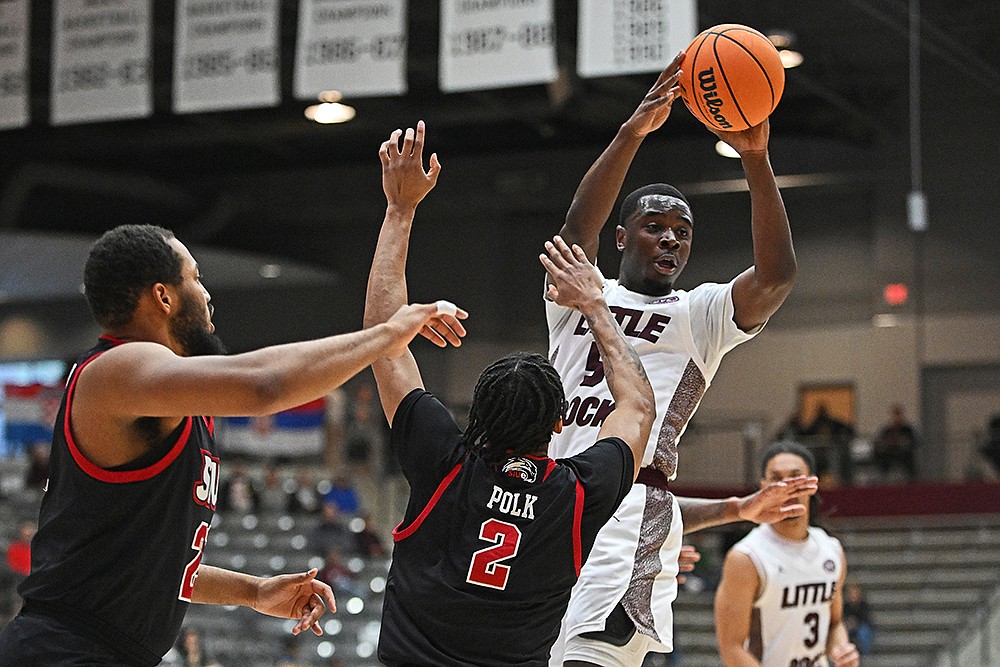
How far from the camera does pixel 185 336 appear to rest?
3.47 m

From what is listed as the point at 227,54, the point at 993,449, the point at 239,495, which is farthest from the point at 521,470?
the point at 239,495

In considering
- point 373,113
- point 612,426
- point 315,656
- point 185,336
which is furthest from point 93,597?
point 373,113

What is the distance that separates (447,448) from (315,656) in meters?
12.4

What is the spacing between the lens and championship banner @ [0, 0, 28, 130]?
38.8ft

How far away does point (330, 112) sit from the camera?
19828 mm

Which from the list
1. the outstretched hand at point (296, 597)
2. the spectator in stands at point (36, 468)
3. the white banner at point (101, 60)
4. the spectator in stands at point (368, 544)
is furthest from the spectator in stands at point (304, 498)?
the outstretched hand at point (296, 597)

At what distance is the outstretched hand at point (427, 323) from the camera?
3.30m

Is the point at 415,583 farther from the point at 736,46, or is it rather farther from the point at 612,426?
the point at 736,46

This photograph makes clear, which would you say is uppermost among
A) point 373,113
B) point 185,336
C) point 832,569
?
point 373,113

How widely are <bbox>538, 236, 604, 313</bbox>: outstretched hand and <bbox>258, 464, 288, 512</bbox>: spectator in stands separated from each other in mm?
16707

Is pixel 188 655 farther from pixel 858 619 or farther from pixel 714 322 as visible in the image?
pixel 714 322

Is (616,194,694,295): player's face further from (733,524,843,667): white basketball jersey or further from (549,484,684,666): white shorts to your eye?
(733,524,843,667): white basketball jersey

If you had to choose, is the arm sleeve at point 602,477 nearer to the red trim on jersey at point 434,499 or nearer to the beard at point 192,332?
the red trim on jersey at point 434,499

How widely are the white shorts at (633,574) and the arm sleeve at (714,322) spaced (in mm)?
521
